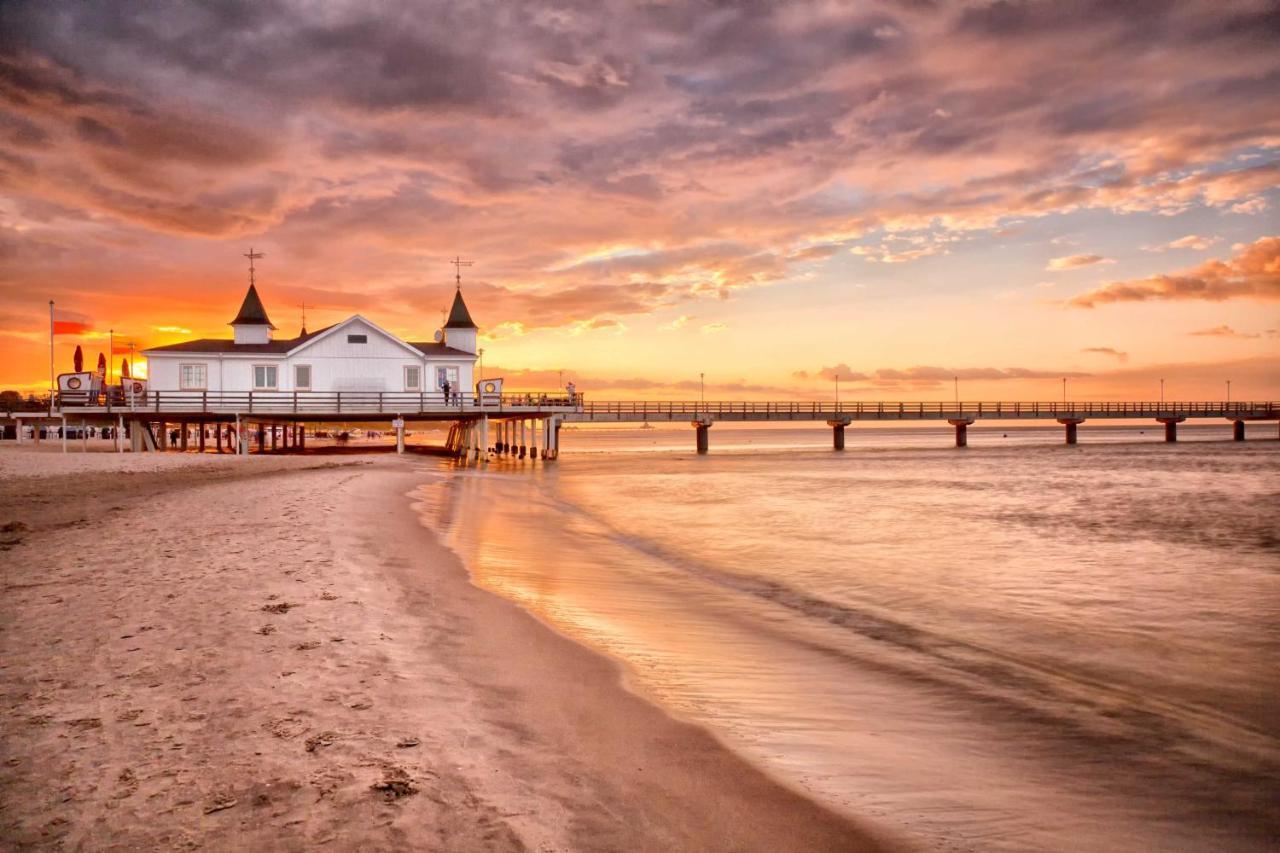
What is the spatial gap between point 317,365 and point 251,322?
8.90 metres

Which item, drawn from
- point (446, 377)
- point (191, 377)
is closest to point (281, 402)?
point (191, 377)

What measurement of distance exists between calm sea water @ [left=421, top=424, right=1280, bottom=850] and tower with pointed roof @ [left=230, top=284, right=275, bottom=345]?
3170cm

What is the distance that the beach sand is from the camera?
3893mm

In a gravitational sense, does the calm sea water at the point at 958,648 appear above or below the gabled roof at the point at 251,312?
below

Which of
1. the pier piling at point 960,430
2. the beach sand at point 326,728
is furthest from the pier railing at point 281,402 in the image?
the pier piling at point 960,430

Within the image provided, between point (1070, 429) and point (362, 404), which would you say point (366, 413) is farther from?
point (1070, 429)

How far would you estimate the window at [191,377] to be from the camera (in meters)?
42.0

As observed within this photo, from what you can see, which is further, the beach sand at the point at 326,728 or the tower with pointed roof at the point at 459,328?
the tower with pointed roof at the point at 459,328

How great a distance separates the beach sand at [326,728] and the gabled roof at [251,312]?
140 feet

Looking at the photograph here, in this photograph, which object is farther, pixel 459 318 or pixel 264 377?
pixel 459 318

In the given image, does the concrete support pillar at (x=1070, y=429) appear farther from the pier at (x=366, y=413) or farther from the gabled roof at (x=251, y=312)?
the gabled roof at (x=251, y=312)

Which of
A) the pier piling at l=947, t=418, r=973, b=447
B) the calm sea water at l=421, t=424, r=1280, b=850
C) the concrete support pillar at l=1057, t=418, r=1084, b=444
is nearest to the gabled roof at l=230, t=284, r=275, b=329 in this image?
the calm sea water at l=421, t=424, r=1280, b=850

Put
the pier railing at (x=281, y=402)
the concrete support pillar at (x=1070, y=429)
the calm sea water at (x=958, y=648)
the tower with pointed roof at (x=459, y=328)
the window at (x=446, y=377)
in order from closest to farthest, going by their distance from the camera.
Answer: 1. the calm sea water at (x=958, y=648)
2. the pier railing at (x=281, y=402)
3. the window at (x=446, y=377)
4. the tower with pointed roof at (x=459, y=328)
5. the concrete support pillar at (x=1070, y=429)

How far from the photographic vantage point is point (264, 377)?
141 ft
